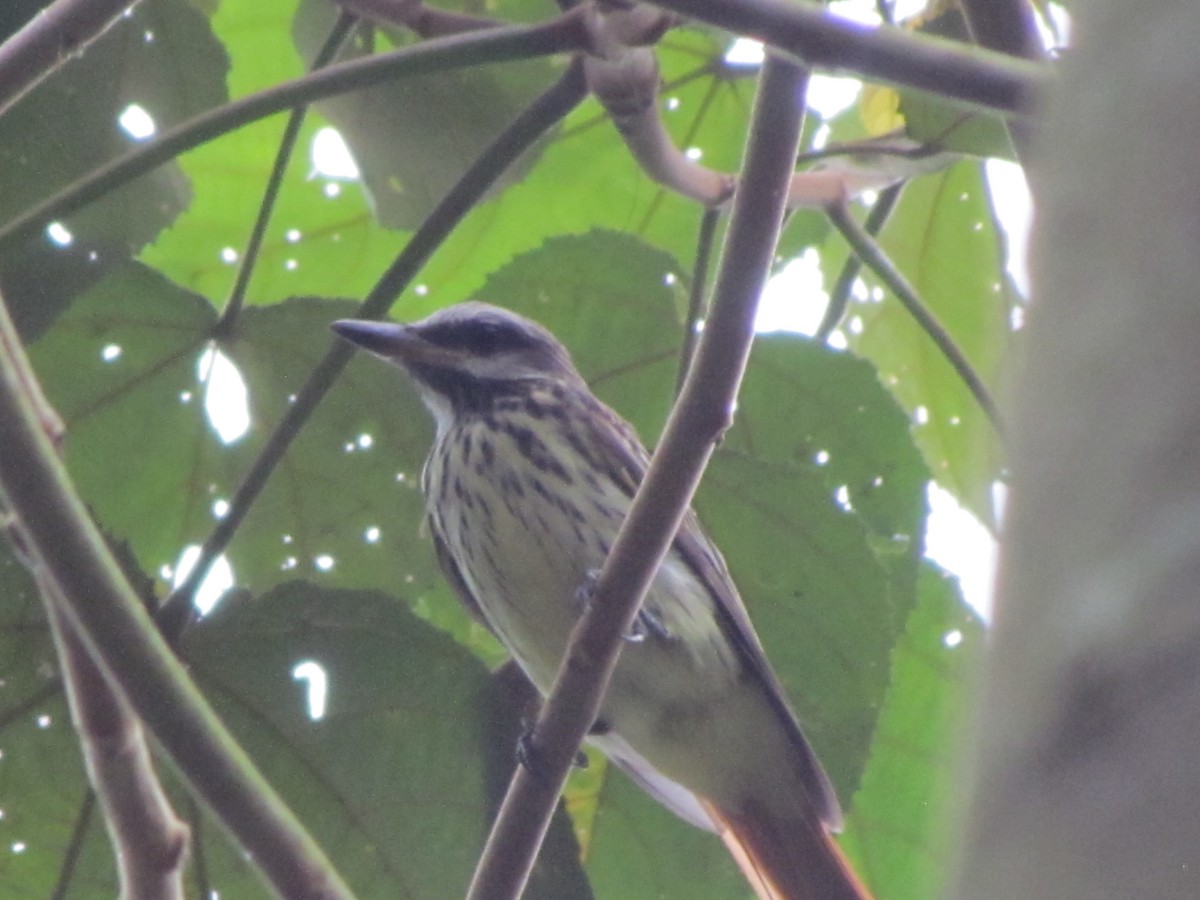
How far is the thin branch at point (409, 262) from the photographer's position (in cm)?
236

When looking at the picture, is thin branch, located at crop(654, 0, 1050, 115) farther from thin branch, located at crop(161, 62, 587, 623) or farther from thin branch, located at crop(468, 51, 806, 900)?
thin branch, located at crop(161, 62, 587, 623)

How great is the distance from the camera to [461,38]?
7.13 ft

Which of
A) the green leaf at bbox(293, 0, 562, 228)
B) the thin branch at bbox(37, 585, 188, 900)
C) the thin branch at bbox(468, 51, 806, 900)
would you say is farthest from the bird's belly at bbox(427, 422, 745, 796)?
the thin branch at bbox(37, 585, 188, 900)

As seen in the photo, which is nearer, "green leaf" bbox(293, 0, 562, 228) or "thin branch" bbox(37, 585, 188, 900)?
"thin branch" bbox(37, 585, 188, 900)

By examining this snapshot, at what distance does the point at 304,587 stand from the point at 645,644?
0.95 m

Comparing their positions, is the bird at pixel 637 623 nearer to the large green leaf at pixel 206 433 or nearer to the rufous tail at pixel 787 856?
the rufous tail at pixel 787 856

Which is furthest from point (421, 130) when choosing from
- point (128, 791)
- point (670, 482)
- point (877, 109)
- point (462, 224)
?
point (128, 791)

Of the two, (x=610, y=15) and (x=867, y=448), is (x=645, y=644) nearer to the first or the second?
(x=867, y=448)

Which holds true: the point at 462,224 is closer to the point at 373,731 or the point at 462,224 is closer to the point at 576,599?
the point at 576,599

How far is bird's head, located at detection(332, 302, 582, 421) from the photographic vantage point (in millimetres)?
3482

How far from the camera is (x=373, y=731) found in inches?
103

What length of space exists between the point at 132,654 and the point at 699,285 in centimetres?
153

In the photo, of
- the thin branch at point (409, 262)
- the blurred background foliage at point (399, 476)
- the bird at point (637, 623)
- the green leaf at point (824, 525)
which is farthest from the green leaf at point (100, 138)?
the green leaf at point (824, 525)

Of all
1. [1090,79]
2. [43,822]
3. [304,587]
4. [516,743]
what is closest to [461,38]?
[304,587]
